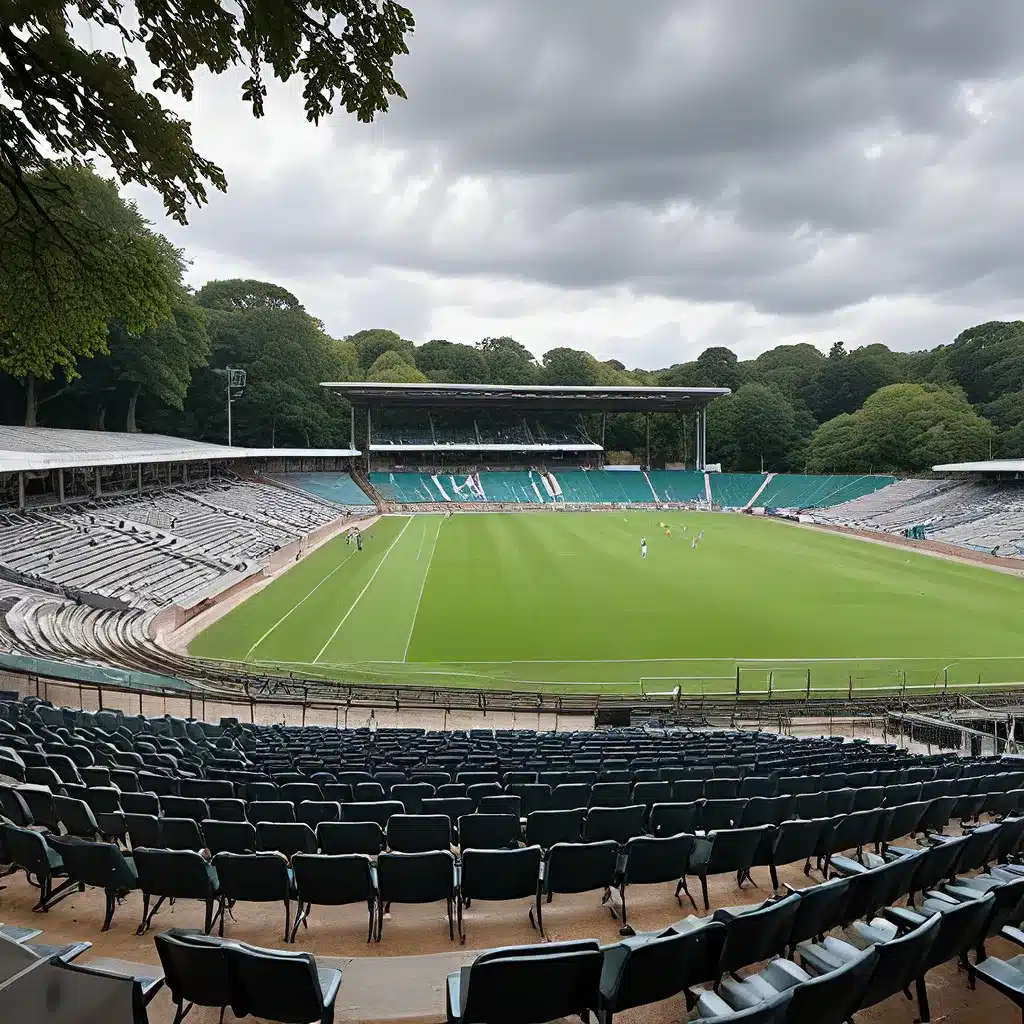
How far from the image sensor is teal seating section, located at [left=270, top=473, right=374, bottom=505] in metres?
68.1

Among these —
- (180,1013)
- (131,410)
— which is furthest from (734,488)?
(180,1013)

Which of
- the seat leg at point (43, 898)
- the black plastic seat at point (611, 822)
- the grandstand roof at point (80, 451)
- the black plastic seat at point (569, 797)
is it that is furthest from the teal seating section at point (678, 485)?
the seat leg at point (43, 898)

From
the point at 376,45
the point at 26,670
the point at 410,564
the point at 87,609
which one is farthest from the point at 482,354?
the point at 376,45

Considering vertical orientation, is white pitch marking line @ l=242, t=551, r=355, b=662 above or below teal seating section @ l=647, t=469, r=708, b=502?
below

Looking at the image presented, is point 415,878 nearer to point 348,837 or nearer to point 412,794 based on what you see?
point 348,837

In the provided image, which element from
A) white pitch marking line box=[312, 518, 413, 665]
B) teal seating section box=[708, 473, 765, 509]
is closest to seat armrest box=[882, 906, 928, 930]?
white pitch marking line box=[312, 518, 413, 665]

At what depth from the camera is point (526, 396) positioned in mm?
78812

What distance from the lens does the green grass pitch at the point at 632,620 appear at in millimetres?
20969

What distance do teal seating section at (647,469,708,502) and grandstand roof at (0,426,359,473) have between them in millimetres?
47024

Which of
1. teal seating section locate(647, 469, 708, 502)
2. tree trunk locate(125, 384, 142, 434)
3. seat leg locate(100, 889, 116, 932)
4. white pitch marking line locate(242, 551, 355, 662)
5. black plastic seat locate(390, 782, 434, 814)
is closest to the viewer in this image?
seat leg locate(100, 889, 116, 932)

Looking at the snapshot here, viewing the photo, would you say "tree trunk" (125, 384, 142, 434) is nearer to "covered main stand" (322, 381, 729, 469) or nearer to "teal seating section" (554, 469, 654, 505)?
"covered main stand" (322, 381, 729, 469)

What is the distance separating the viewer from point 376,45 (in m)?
5.45

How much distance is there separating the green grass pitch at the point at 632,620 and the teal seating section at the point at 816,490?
96.8 ft

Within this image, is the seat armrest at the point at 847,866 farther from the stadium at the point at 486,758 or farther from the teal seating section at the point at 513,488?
the teal seating section at the point at 513,488
